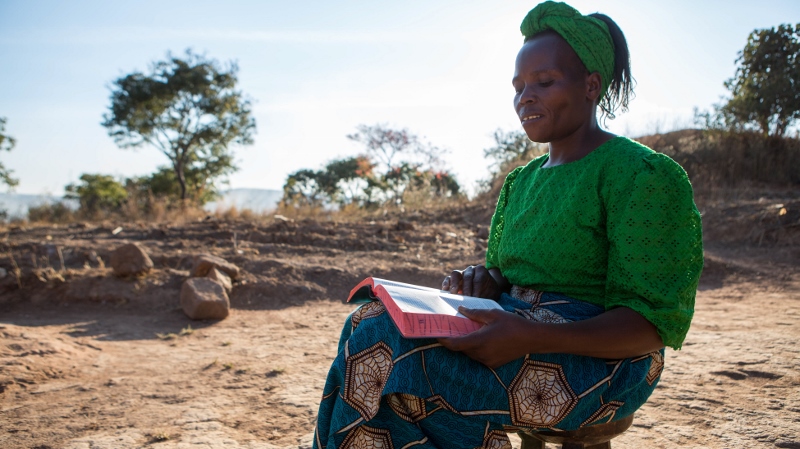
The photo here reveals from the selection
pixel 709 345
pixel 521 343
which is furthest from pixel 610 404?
pixel 709 345

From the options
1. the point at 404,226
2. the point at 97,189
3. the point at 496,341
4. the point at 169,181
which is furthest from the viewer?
the point at 169,181

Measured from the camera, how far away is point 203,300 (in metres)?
4.57

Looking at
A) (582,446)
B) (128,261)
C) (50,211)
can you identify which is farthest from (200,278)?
(50,211)

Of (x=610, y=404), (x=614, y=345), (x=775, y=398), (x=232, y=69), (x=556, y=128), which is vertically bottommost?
(x=775, y=398)

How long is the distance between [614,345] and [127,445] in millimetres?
2031

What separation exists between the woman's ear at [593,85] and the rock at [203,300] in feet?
12.5

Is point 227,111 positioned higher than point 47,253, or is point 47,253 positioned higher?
point 227,111

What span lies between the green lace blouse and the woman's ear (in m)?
0.15

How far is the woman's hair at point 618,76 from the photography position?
62.3 inches

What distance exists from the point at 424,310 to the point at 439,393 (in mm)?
181

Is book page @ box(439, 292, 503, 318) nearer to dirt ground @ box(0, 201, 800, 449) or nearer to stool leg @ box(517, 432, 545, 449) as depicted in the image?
stool leg @ box(517, 432, 545, 449)

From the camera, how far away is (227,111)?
74.6ft

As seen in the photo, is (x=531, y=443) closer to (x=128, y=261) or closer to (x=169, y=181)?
(x=128, y=261)

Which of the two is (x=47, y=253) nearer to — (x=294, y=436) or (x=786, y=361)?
(x=294, y=436)
